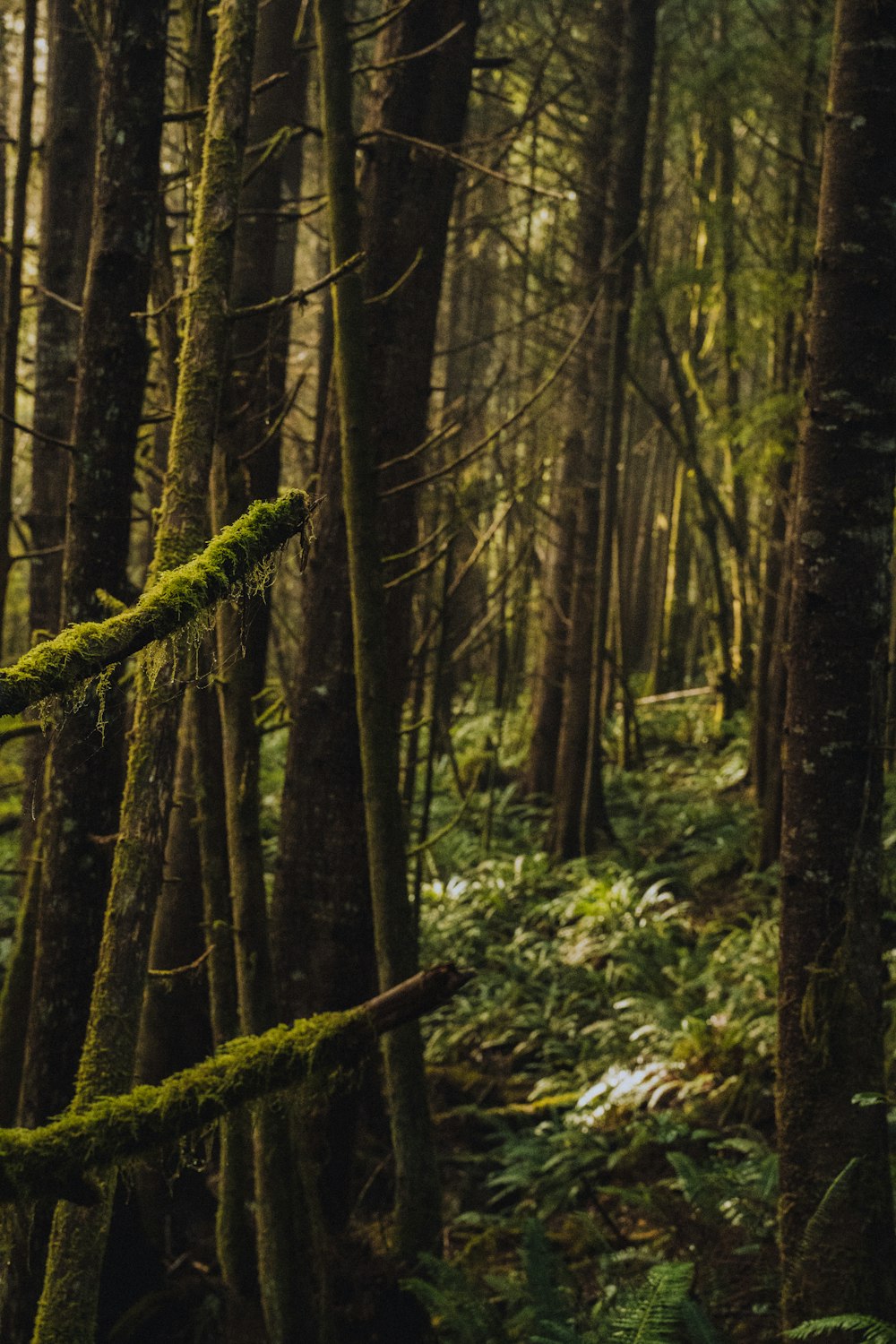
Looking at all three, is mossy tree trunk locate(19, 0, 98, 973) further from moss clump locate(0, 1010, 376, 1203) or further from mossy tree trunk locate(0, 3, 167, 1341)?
moss clump locate(0, 1010, 376, 1203)

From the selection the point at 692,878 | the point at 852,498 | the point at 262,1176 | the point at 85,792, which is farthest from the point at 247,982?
the point at 692,878

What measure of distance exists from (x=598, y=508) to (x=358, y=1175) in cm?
741

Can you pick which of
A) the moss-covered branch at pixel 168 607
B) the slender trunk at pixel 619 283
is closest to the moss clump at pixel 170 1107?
the moss-covered branch at pixel 168 607

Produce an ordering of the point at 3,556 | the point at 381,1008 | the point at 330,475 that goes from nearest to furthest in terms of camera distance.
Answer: the point at 381,1008 < the point at 3,556 < the point at 330,475

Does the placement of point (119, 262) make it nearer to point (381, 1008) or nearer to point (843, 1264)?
point (381, 1008)

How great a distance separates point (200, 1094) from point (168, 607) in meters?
1.17

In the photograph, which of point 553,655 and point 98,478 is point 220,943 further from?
point 553,655

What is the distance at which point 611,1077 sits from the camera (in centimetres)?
667

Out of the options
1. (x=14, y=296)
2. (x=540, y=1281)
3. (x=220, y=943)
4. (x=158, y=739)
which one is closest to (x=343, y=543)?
(x=14, y=296)

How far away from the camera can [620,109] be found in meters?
10.7

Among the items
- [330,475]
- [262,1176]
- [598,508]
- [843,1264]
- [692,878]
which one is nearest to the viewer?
[843,1264]

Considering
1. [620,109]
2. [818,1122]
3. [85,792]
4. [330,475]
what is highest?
[620,109]

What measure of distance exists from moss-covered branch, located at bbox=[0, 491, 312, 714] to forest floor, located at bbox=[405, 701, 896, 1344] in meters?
Answer: 3.10

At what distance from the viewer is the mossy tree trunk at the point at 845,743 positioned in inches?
146
